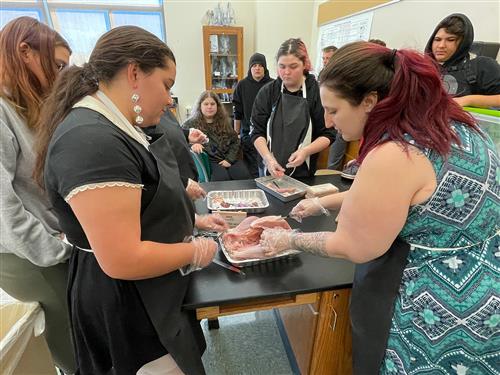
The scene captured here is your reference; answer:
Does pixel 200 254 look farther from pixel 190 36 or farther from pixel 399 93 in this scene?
pixel 190 36

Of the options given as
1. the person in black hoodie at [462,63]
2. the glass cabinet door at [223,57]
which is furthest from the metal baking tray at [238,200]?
the glass cabinet door at [223,57]

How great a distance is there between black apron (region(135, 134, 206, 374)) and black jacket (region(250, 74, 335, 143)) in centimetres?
111

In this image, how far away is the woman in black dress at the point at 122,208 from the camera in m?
0.62

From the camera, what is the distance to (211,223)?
114 cm

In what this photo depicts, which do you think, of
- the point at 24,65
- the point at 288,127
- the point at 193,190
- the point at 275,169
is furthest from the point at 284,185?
the point at 24,65

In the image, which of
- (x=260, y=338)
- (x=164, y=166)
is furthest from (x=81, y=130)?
(x=260, y=338)

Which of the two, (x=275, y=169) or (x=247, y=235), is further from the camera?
(x=275, y=169)

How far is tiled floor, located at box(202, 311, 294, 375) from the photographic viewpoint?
5.05ft

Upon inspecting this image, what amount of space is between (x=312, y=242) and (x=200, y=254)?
343 millimetres

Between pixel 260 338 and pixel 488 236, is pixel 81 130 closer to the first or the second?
pixel 488 236

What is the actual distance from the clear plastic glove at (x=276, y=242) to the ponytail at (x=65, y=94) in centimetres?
69

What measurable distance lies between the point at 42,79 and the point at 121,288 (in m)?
0.82

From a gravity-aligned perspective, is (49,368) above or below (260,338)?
above

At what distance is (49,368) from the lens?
46.9 inches
